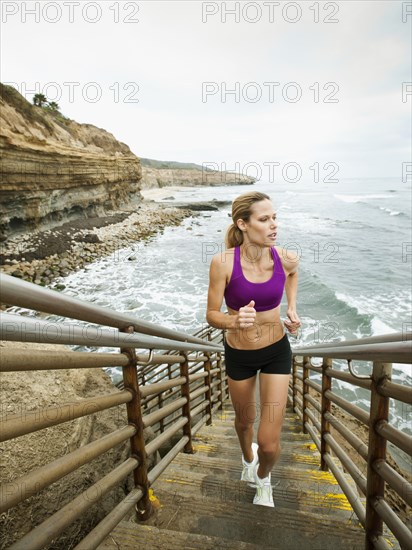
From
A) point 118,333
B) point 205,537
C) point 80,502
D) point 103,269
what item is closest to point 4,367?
point 118,333

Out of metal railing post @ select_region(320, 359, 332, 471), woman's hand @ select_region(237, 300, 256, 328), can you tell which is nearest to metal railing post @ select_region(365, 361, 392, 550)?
woman's hand @ select_region(237, 300, 256, 328)

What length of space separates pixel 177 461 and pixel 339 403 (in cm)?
142

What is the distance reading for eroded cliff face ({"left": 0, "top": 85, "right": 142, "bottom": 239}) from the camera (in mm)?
17094

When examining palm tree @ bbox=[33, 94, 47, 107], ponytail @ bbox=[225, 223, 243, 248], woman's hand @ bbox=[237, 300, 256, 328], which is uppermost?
palm tree @ bbox=[33, 94, 47, 107]

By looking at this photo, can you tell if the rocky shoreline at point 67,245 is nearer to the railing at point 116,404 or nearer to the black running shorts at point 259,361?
the black running shorts at point 259,361

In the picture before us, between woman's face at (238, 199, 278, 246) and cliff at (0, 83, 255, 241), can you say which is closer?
woman's face at (238, 199, 278, 246)

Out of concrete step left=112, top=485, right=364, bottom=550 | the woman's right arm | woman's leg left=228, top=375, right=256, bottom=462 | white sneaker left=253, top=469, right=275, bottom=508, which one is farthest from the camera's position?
woman's leg left=228, top=375, right=256, bottom=462

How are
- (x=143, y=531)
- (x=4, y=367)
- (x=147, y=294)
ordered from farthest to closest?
(x=147, y=294) → (x=143, y=531) → (x=4, y=367)

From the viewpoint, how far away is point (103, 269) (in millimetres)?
18000

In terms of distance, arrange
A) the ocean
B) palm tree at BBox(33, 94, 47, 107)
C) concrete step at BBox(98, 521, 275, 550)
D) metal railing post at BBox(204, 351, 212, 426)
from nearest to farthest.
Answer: concrete step at BBox(98, 521, 275, 550) < metal railing post at BBox(204, 351, 212, 426) < the ocean < palm tree at BBox(33, 94, 47, 107)

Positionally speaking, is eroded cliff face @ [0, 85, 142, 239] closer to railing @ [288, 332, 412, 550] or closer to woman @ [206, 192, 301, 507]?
woman @ [206, 192, 301, 507]

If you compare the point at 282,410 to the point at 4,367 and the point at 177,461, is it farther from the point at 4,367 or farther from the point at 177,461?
the point at 4,367

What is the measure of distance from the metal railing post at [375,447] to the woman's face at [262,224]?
1.13 meters

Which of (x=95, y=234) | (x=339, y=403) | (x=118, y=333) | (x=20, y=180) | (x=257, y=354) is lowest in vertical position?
(x=339, y=403)
